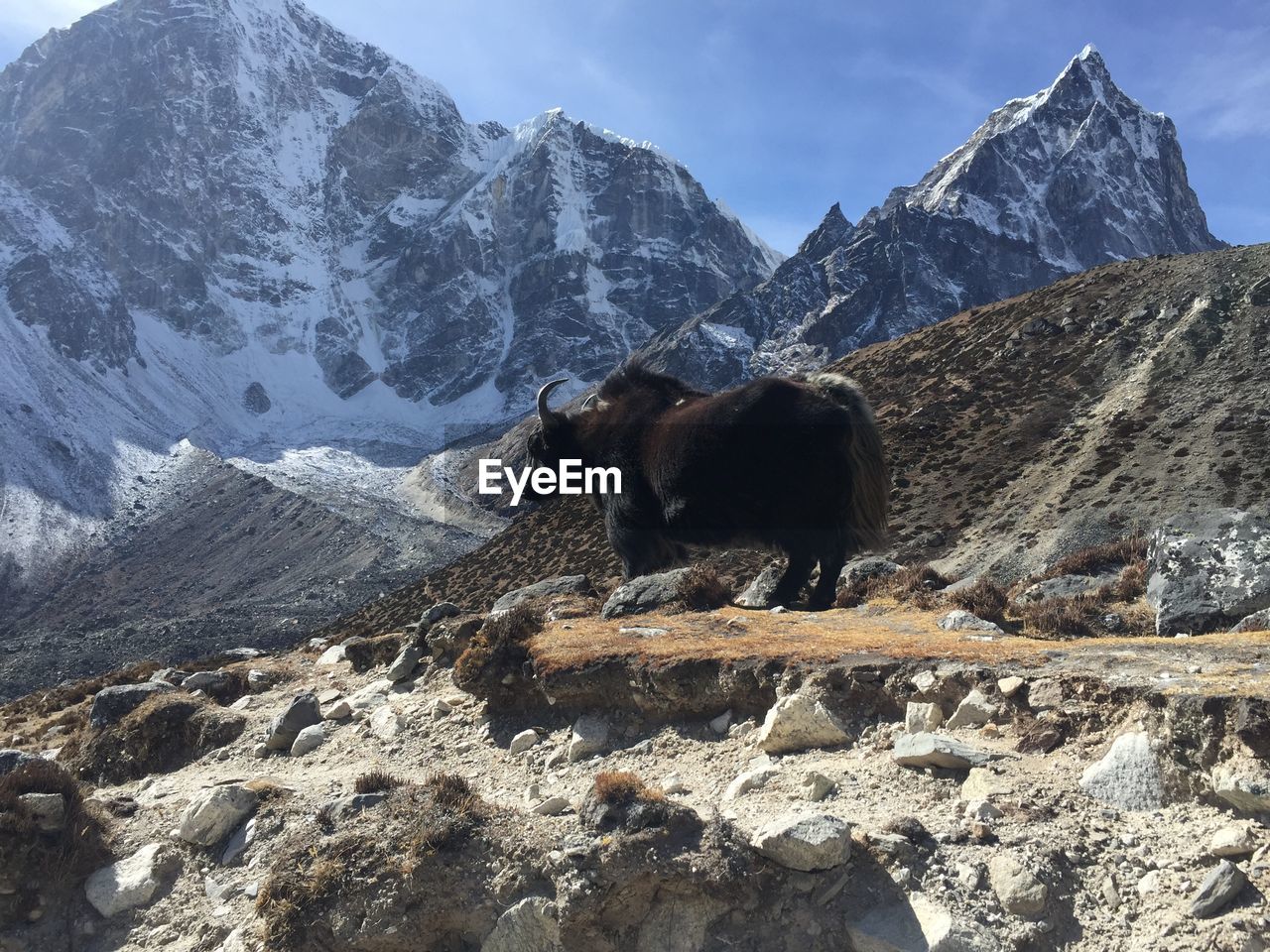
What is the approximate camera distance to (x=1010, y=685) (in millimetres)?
5559

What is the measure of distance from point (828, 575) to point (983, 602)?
2056 millimetres

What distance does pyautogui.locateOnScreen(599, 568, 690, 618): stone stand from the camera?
1019cm

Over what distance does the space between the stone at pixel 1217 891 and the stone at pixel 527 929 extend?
312 centimetres

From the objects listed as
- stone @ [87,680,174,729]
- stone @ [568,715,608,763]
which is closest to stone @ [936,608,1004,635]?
stone @ [568,715,608,763]

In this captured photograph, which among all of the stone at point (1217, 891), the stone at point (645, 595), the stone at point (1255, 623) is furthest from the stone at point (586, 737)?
the stone at point (1255, 623)

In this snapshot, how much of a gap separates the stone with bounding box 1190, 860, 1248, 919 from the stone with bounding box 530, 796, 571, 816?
3579 millimetres

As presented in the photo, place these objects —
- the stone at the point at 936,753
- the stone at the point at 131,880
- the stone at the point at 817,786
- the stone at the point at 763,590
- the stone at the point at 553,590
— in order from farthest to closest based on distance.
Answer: the stone at the point at 553,590, the stone at the point at 763,590, the stone at the point at 131,880, the stone at the point at 817,786, the stone at the point at 936,753

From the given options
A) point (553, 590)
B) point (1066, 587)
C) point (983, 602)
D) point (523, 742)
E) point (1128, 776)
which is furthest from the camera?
point (553, 590)

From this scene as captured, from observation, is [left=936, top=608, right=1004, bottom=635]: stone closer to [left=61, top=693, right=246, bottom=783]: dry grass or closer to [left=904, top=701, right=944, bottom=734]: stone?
[left=904, top=701, right=944, bottom=734]: stone

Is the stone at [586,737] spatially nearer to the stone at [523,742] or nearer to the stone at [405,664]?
the stone at [523,742]

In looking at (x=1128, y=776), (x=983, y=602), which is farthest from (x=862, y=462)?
(x=1128, y=776)

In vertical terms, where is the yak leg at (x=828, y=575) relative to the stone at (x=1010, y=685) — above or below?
above

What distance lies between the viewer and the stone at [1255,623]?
7.20 meters

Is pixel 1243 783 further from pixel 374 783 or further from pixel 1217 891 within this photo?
pixel 374 783
